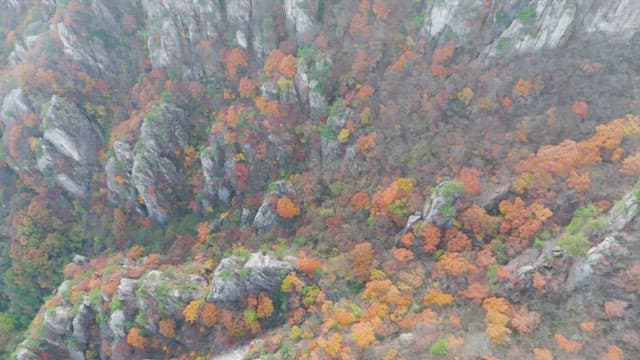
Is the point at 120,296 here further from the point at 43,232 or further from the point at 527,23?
the point at 527,23

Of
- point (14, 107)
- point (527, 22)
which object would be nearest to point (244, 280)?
point (527, 22)

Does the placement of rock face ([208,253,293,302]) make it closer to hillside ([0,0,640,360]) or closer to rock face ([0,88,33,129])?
hillside ([0,0,640,360])

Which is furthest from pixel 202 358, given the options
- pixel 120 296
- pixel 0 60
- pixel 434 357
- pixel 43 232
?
pixel 0 60

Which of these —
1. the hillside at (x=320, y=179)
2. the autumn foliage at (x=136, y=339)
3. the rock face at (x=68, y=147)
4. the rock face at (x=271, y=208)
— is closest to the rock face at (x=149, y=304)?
the hillside at (x=320, y=179)

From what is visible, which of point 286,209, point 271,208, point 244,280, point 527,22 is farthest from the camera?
point 271,208

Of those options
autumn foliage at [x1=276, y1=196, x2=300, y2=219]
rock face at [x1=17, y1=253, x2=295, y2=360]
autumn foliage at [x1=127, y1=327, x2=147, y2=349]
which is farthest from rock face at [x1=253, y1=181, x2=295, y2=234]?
autumn foliage at [x1=127, y1=327, x2=147, y2=349]

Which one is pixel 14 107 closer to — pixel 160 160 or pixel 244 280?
pixel 160 160
